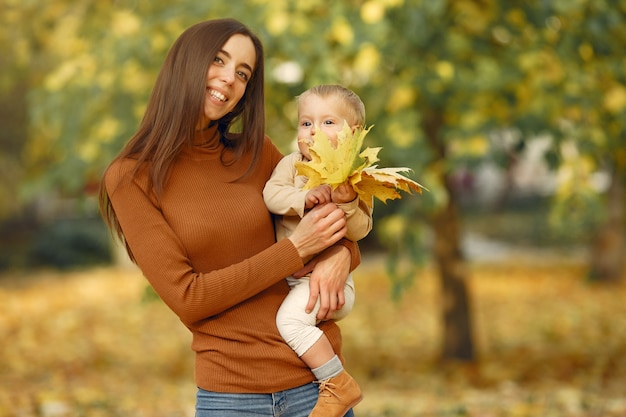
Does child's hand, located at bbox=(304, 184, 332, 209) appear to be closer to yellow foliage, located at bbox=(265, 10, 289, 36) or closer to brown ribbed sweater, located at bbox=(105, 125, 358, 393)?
brown ribbed sweater, located at bbox=(105, 125, 358, 393)

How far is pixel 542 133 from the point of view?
509 centimetres

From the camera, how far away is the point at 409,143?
4910mm

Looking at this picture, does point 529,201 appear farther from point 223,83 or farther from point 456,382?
point 223,83

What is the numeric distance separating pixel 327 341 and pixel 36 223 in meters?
19.4

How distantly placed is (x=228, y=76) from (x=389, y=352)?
21.4 feet

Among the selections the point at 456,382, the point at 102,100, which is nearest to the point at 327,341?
the point at 102,100

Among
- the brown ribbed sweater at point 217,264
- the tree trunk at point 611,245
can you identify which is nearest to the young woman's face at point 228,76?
the brown ribbed sweater at point 217,264

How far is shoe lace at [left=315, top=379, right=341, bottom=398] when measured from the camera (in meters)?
2.14

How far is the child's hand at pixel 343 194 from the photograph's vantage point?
2105mm


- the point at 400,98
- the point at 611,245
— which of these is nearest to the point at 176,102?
the point at 400,98

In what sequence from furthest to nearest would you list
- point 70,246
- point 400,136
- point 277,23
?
point 70,246
point 400,136
point 277,23

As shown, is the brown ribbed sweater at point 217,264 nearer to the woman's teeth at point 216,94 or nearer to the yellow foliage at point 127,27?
the woman's teeth at point 216,94

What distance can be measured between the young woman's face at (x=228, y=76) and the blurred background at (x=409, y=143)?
2243 millimetres

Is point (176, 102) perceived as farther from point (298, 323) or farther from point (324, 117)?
point (298, 323)
